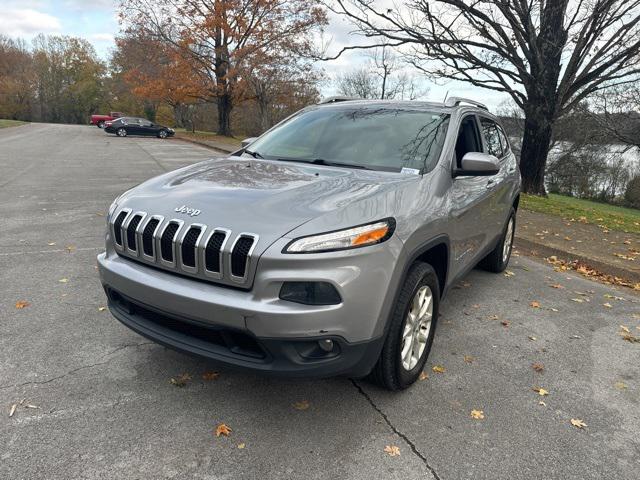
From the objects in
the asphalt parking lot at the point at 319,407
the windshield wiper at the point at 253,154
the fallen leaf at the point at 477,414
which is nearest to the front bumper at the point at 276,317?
the asphalt parking lot at the point at 319,407

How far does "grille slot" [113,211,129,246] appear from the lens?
2756 mm

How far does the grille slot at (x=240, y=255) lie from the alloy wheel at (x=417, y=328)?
104 centimetres

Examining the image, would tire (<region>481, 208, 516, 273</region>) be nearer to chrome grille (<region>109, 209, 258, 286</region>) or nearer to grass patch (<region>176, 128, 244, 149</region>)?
chrome grille (<region>109, 209, 258, 286</region>)

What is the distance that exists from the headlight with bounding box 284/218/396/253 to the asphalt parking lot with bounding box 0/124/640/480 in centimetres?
79

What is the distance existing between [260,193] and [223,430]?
4.30 ft

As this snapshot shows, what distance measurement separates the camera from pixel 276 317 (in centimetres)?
220

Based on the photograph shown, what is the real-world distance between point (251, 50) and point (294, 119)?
87.3 ft

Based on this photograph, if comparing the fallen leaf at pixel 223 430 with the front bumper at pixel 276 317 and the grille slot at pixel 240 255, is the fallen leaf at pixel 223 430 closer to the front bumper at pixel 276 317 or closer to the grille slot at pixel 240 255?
the front bumper at pixel 276 317

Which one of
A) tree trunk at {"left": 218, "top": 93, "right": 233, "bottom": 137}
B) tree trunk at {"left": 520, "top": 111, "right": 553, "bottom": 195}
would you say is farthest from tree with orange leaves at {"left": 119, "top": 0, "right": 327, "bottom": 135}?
tree trunk at {"left": 520, "top": 111, "right": 553, "bottom": 195}

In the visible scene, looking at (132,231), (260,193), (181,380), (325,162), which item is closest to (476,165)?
(325,162)

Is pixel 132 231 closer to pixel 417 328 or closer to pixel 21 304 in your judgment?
pixel 417 328

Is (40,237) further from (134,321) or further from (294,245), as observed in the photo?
(294,245)

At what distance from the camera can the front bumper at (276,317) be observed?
2225 millimetres

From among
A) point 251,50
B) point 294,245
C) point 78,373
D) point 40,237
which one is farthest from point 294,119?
point 251,50
